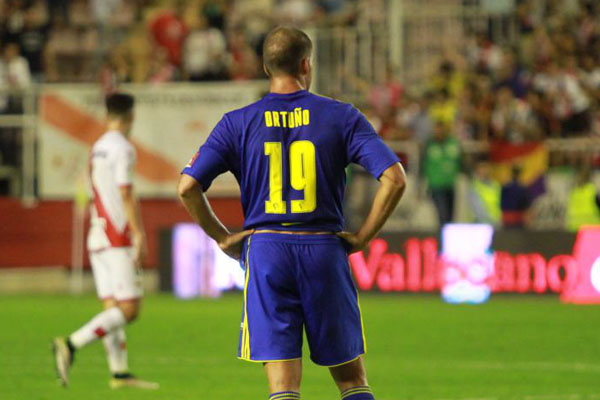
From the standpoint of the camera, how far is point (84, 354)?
13688 mm

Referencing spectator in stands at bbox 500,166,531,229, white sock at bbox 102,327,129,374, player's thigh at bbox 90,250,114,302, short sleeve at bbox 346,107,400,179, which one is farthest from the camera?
spectator in stands at bbox 500,166,531,229

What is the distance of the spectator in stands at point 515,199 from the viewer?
68.3ft

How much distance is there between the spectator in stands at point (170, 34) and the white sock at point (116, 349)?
1348 cm

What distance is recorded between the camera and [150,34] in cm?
2417

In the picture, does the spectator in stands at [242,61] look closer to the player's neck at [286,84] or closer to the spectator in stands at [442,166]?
the spectator in stands at [442,166]

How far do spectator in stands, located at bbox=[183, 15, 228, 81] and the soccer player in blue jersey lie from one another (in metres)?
16.8

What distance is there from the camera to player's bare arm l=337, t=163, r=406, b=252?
6.04 meters

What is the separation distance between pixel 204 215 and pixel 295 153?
1.73ft

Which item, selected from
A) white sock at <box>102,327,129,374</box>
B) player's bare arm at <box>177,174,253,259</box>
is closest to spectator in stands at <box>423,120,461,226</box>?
white sock at <box>102,327,129,374</box>

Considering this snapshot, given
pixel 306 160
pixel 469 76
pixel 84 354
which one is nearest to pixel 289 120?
pixel 306 160

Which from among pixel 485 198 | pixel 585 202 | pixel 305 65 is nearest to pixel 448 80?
pixel 485 198

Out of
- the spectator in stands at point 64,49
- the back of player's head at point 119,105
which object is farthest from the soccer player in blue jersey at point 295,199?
the spectator in stands at point 64,49

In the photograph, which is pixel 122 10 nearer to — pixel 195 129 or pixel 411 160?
pixel 195 129

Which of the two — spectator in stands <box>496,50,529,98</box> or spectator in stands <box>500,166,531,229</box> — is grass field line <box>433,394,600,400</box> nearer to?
spectator in stands <box>500,166,531,229</box>
